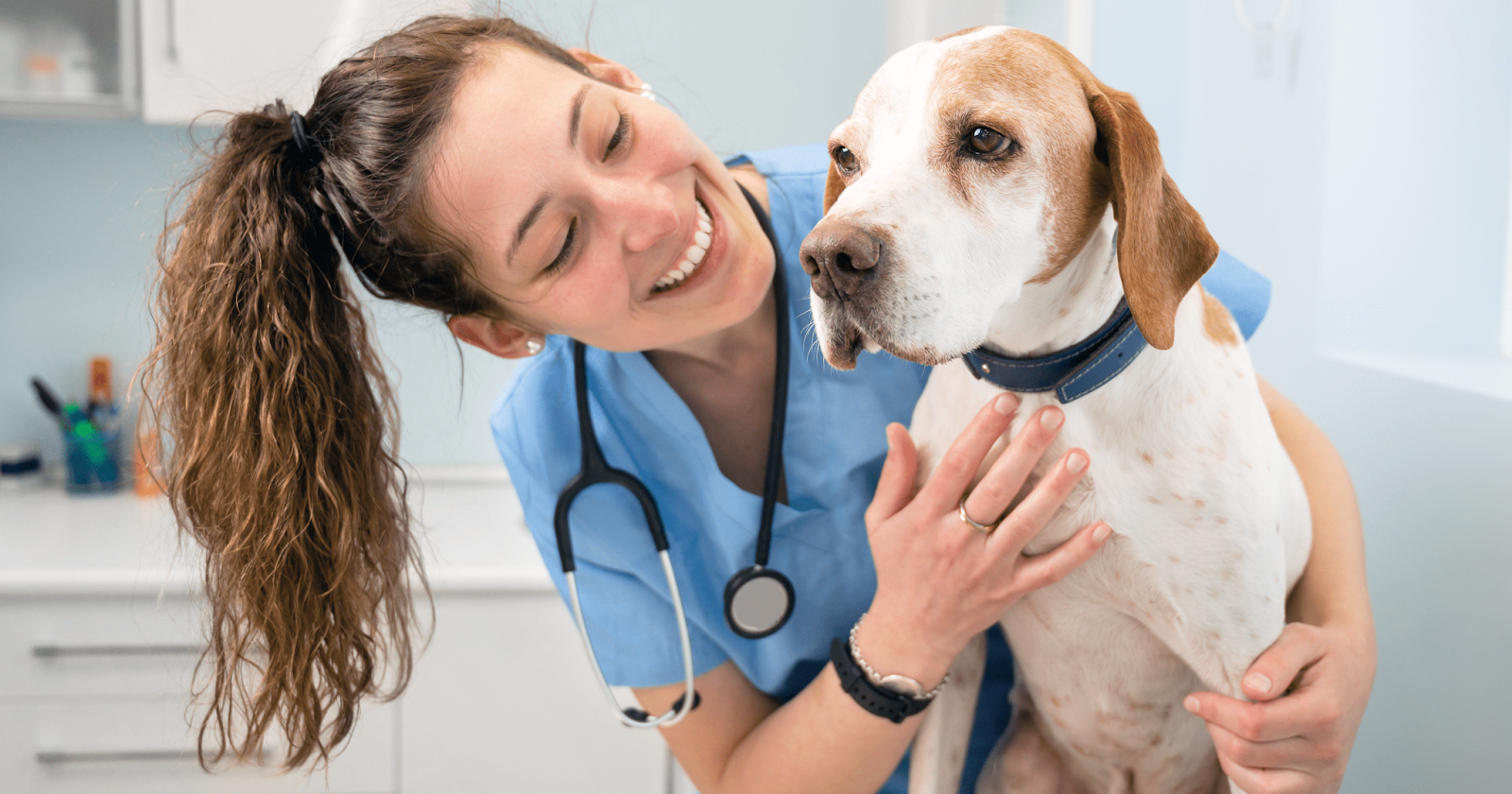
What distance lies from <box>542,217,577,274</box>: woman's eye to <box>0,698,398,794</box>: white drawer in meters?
1.20

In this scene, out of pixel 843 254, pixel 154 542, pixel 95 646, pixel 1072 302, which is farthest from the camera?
pixel 154 542

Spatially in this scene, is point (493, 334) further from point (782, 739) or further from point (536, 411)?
point (782, 739)

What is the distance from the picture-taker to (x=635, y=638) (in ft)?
3.56

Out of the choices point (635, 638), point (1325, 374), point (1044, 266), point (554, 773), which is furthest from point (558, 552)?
point (1325, 374)

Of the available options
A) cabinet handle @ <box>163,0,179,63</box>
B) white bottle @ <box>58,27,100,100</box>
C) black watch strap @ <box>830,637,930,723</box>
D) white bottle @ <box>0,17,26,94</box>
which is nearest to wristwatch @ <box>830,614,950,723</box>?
black watch strap @ <box>830,637,930,723</box>

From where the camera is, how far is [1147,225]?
694mm

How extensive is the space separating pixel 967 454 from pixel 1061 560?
13 centimetres

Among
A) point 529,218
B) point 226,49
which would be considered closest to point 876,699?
point 529,218

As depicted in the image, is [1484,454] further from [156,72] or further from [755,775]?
[156,72]

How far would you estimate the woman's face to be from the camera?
84 centimetres

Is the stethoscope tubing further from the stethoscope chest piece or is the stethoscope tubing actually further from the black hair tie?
the black hair tie

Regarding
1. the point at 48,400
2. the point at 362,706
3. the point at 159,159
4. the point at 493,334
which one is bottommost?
the point at 362,706

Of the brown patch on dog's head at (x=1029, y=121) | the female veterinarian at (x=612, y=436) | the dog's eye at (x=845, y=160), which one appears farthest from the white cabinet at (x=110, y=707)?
the brown patch on dog's head at (x=1029, y=121)

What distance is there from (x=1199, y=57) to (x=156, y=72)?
1.97 meters
